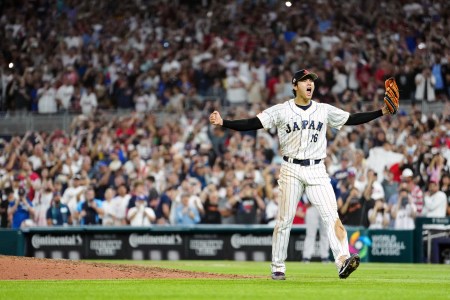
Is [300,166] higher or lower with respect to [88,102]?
lower

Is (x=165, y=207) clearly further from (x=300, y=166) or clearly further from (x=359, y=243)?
(x=300, y=166)

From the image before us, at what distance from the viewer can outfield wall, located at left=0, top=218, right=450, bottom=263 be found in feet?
69.0

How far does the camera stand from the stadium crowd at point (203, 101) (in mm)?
22906

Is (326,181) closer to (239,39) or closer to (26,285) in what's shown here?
(26,285)

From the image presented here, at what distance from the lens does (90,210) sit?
24.0m

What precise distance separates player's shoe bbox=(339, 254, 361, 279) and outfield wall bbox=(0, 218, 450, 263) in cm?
852

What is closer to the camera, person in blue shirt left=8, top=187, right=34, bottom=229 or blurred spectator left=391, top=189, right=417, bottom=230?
blurred spectator left=391, top=189, right=417, bottom=230

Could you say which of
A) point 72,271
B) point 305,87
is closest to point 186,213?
point 72,271

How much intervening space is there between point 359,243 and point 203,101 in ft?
27.0

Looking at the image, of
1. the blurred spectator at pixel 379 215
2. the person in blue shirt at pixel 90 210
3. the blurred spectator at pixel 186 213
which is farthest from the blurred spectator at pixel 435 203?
the person in blue shirt at pixel 90 210

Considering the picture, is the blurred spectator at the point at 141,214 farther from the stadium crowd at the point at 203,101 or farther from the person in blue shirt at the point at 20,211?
the person in blue shirt at the point at 20,211

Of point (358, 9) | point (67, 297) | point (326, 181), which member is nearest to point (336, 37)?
point (358, 9)

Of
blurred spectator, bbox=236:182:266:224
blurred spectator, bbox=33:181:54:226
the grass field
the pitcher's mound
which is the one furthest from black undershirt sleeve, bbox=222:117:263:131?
blurred spectator, bbox=33:181:54:226

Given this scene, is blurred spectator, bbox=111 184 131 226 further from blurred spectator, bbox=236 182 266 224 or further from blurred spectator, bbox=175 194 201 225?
blurred spectator, bbox=236 182 266 224
